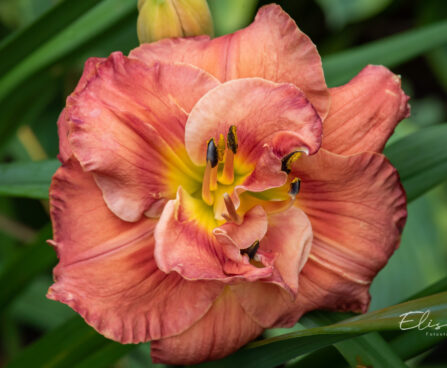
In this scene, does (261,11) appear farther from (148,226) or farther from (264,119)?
(148,226)

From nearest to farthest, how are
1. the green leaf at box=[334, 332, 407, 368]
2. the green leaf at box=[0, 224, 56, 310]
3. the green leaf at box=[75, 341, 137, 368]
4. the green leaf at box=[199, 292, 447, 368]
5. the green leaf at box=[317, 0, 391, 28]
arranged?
the green leaf at box=[199, 292, 447, 368], the green leaf at box=[334, 332, 407, 368], the green leaf at box=[75, 341, 137, 368], the green leaf at box=[0, 224, 56, 310], the green leaf at box=[317, 0, 391, 28]

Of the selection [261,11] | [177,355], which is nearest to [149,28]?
[261,11]

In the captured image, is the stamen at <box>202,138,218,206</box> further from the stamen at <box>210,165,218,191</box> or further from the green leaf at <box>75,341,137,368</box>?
the green leaf at <box>75,341,137,368</box>

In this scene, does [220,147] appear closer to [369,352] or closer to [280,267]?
[280,267]

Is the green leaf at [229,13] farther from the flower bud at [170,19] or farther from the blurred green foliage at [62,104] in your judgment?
the flower bud at [170,19]

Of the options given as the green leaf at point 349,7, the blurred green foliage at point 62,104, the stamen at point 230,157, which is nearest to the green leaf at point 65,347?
the blurred green foliage at point 62,104

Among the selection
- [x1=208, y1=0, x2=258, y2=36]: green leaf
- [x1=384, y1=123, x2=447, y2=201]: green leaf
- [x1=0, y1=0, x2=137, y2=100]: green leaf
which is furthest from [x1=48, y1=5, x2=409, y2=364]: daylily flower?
[x1=208, y1=0, x2=258, y2=36]: green leaf

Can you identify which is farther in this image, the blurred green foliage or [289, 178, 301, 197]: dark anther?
the blurred green foliage
